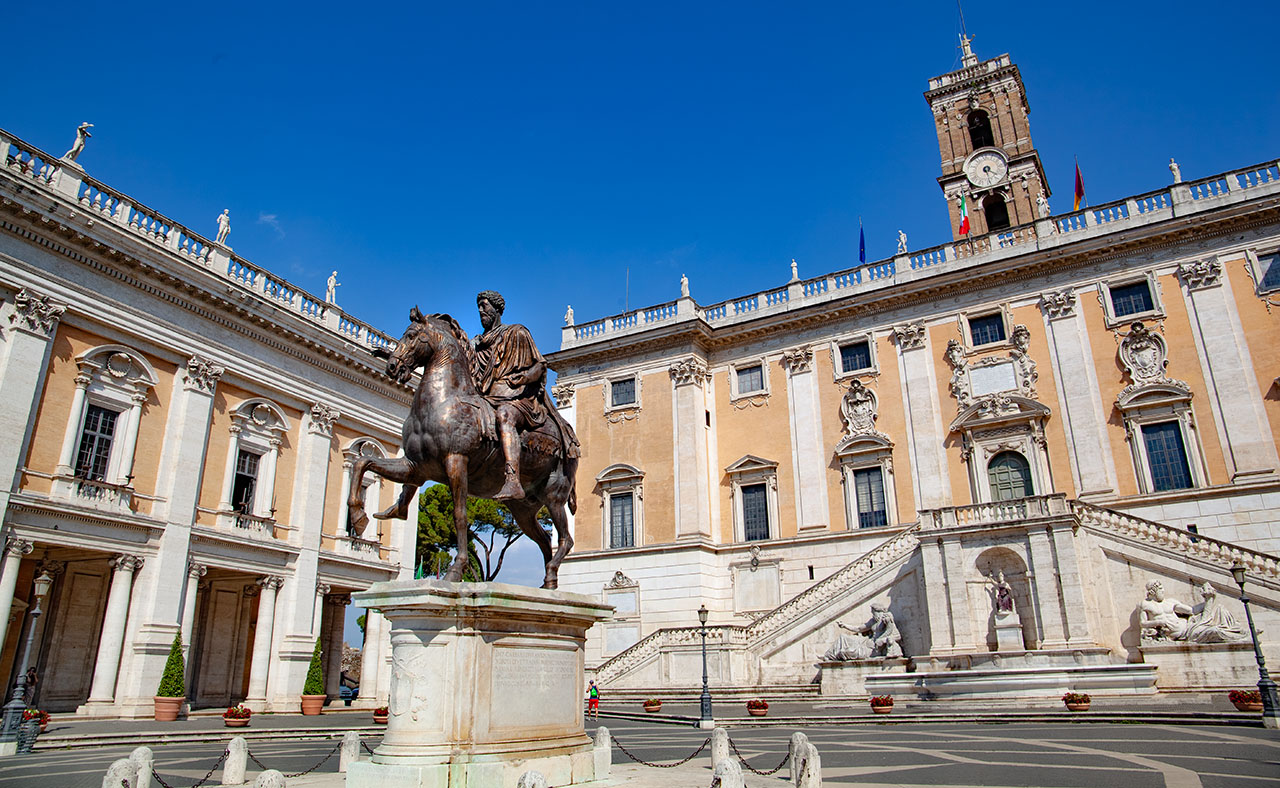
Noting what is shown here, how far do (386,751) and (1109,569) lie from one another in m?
23.9

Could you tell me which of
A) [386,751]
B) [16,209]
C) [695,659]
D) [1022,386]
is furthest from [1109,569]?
[16,209]

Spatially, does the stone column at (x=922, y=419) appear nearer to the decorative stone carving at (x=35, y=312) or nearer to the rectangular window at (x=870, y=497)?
the rectangular window at (x=870, y=497)

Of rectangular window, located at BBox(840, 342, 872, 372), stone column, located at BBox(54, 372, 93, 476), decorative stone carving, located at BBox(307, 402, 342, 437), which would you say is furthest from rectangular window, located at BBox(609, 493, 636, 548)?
stone column, located at BBox(54, 372, 93, 476)

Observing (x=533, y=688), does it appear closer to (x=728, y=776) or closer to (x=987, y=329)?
(x=728, y=776)

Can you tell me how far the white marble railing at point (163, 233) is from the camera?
21.5m

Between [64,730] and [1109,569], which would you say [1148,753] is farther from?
[64,730]

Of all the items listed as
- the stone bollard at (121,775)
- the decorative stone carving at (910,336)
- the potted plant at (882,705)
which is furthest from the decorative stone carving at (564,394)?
the stone bollard at (121,775)

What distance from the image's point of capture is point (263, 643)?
25.6 m

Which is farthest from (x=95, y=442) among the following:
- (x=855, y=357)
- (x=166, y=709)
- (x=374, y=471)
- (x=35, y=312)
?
(x=855, y=357)

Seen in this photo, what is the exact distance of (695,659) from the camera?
2886cm

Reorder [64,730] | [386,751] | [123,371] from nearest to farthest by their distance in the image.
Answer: [386,751], [64,730], [123,371]

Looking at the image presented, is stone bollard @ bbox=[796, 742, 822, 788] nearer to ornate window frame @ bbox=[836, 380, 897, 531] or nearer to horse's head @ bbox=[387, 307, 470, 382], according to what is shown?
horse's head @ bbox=[387, 307, 470, 382]

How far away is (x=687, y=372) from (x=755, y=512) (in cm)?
684

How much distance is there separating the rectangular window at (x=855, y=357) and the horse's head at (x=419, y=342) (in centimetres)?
2790
